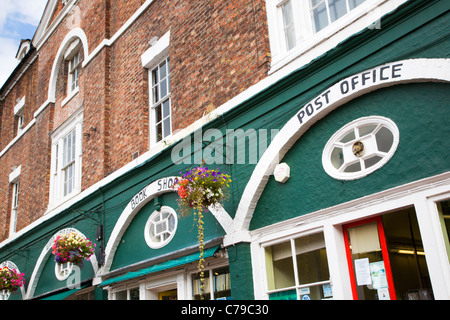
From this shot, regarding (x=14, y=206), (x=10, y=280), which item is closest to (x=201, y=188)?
(x=10, y=280)

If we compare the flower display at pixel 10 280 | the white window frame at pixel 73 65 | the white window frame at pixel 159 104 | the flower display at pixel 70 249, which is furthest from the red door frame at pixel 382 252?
the white window frame at pixel 73 65

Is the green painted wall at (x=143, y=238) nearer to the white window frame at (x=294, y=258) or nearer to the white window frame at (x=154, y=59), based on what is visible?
the white window frame at (x=294, y=258)

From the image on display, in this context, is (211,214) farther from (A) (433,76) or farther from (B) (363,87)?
(A) (433,76)

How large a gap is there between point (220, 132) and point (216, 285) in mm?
2561

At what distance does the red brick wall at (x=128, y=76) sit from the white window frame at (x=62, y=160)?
0.81 ft

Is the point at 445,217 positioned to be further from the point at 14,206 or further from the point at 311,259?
the point at 14,206

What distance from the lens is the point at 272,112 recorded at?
23.8 feet

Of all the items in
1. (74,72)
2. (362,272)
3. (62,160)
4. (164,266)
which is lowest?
(362,272)

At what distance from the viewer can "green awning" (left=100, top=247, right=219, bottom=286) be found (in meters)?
7.56

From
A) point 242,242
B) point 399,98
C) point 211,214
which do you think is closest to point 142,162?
point 211,214

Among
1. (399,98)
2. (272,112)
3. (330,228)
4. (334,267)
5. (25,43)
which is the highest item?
(25,43)

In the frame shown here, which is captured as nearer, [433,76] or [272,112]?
[433,76]

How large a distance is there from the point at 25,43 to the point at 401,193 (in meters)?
16.5

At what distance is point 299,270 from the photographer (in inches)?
257
